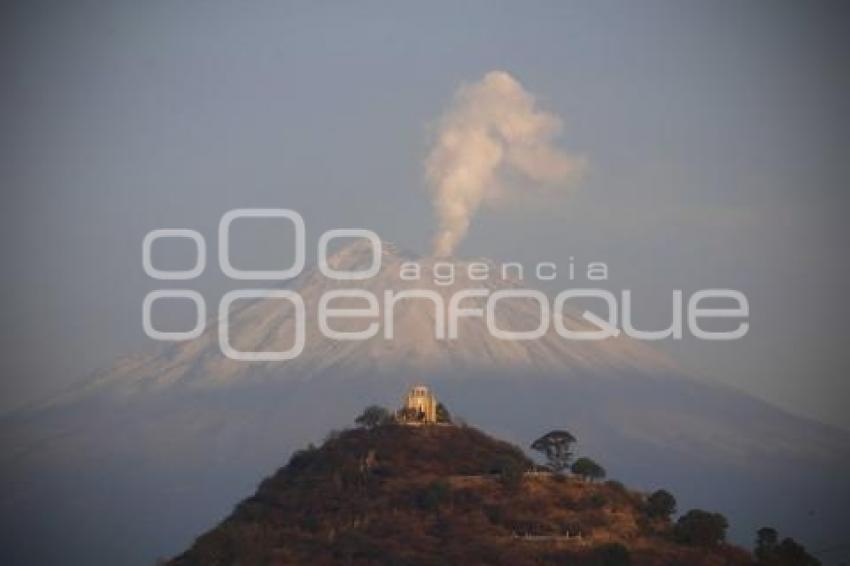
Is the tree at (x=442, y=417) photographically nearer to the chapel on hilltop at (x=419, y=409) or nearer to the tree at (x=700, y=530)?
the chapel on hilltop at (x=419, y=409)

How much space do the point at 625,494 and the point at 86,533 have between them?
75.9 m

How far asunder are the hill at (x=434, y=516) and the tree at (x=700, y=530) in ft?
1.15

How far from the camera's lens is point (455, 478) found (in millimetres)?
122688

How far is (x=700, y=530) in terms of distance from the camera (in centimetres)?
11925

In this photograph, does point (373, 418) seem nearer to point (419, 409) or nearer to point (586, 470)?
point (419, 409)

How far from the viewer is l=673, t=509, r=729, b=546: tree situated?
11919 centimetres

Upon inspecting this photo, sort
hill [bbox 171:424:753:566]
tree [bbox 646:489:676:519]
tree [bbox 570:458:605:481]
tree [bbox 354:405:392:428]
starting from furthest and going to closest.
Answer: tree [bbox 354:405:392:428] → tree [bbox 570:458:605:481] → tree [bbox 646:489:676:519] → hill [bbox 171:424:753:566]

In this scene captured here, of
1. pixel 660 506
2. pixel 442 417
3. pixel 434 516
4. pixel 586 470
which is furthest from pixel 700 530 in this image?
pixel 442 417

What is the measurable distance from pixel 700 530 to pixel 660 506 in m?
3.67

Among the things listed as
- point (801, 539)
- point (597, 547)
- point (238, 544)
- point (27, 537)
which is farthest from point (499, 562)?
point (27, 537)

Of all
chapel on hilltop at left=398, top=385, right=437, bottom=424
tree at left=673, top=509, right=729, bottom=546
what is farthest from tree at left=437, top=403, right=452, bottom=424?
tree at left=673, top=509, right=729, bottom=546

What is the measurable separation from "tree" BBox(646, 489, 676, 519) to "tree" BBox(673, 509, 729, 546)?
6.21ft

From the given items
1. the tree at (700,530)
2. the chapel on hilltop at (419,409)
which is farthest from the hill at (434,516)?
the chapel on hilltop at (419,409)

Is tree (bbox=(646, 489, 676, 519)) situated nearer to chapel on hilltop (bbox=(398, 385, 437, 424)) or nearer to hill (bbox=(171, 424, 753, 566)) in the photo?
hill (bbox=(171, 424, 753, 566))
